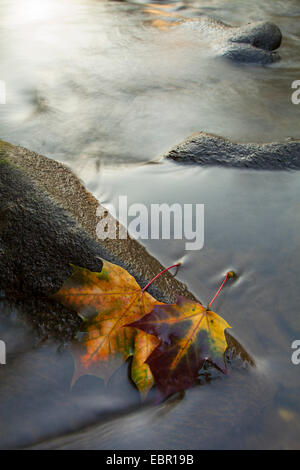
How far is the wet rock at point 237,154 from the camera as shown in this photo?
200 centimetres

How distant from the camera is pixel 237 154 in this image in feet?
6.70

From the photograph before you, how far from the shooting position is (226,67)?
3.48 meters

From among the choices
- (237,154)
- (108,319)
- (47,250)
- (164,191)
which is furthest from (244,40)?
(108,319)

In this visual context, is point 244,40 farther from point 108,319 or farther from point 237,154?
point 108,319

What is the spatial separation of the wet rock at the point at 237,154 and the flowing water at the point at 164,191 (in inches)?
2.8

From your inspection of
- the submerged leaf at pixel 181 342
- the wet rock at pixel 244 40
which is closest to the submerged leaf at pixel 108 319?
Answer: the submerged leaf at pixel 181 342

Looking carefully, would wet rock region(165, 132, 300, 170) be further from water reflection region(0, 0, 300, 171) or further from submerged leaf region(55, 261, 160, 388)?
submerged leaf region(55, 261, 160, 388)

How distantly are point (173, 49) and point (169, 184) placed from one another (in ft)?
8.27

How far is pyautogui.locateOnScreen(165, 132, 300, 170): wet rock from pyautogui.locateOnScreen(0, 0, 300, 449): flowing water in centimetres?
7

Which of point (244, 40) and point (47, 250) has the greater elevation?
point (244, 40)

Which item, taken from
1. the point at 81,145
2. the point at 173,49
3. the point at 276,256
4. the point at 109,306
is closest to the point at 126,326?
the point at 109,306

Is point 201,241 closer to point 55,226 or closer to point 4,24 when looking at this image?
point 55,226

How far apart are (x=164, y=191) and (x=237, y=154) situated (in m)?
0.52

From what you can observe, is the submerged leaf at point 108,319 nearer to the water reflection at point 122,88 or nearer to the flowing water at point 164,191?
the flowing water at point 164,191
